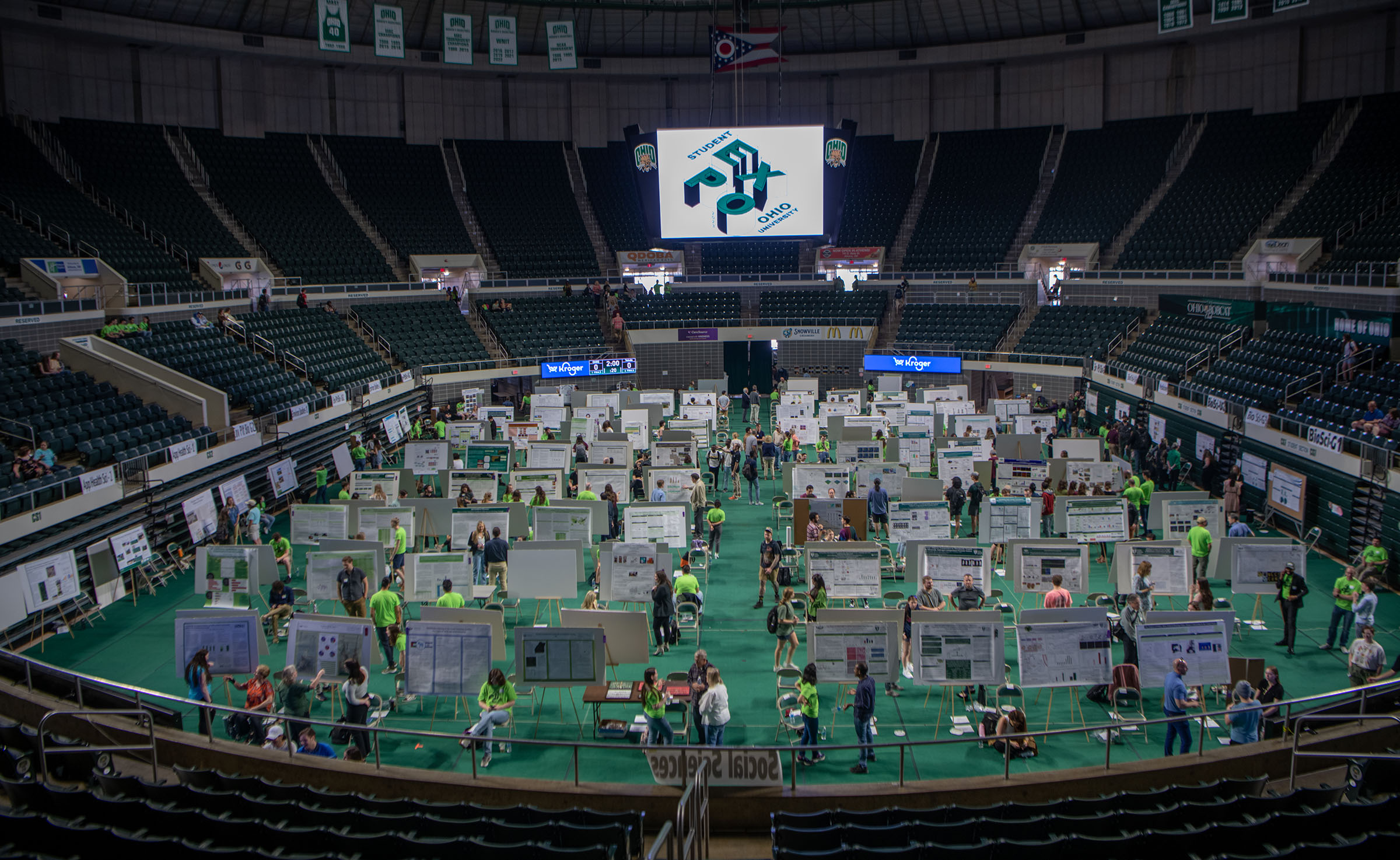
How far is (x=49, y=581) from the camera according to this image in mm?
18531

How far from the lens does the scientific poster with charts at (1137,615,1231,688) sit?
13914mm

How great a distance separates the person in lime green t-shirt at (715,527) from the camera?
23406 mm

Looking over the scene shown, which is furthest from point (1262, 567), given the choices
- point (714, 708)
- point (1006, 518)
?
point (714, 708)

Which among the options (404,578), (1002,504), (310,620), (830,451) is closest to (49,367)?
(404,578)

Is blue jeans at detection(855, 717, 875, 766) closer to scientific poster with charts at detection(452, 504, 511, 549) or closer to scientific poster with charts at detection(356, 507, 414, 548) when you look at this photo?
scientific poster with charts at detection(452, 504, 511, 549)

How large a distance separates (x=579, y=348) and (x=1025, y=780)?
38247 mm

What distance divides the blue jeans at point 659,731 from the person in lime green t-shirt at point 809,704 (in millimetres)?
1774

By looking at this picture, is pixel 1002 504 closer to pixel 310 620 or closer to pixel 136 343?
pixel 310 620

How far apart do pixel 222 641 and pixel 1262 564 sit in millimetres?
17072

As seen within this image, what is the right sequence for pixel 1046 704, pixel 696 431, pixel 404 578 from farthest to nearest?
pixel 696 431 → pixel 404 578 → pixel 1046 704

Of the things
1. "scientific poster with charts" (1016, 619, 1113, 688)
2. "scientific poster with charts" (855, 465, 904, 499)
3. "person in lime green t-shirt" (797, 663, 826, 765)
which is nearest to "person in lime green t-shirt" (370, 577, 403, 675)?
"person in lime green t-shirt" (797, 663, 826, 765)

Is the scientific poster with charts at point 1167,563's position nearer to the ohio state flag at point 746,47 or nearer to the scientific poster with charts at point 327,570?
the scientific poster with charts at point 327,570

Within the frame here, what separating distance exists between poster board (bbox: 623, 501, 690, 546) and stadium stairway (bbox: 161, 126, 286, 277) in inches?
1160

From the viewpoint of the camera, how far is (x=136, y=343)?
29.7m
